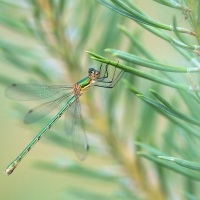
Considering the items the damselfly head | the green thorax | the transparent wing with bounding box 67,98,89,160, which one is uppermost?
the damselfly head

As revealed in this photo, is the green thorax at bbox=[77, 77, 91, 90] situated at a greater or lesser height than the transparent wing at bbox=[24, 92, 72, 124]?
greater

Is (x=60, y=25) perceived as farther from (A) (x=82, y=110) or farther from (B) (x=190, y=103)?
(B) (x=190, y=103)

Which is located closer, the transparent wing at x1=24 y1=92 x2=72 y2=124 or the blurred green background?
the blurred green background

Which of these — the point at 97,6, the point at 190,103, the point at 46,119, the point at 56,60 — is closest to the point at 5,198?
the point at 46,119

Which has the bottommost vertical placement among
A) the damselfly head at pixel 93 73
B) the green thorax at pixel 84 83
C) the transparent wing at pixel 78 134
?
the transparent wing at pixel 78 134

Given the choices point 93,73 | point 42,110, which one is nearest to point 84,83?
point 93,73

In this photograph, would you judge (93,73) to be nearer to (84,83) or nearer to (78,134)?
(84,83)
